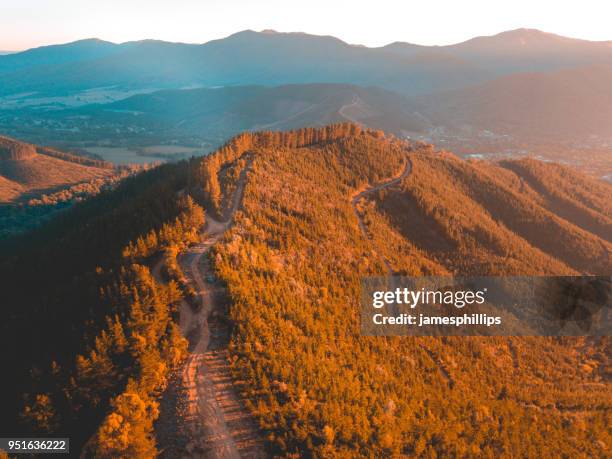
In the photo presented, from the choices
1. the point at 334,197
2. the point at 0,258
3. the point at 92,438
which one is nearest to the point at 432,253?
the point at 334,197

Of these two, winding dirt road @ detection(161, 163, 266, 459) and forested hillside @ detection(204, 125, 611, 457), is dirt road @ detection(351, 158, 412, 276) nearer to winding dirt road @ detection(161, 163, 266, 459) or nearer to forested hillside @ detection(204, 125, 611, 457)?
forested hillside @ detection(204, 125, 611, 457)

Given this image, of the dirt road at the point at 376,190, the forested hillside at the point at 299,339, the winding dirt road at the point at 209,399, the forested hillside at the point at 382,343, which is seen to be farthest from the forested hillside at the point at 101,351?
the dirt road at the point at 376,190

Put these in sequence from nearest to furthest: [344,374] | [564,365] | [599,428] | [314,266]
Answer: [344,374], [599,428], [314,266], [564,365]

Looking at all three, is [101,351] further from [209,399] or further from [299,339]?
[299,339]

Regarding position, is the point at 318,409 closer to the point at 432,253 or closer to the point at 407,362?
the point at 407,362

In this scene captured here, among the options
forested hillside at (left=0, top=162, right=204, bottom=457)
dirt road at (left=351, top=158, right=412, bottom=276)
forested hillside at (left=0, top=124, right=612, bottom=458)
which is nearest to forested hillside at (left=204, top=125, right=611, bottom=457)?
forested hillside at (left=0, top=124, right=612, bottom=458)

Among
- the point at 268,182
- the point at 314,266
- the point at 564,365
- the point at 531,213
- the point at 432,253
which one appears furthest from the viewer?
the point at 531,213
